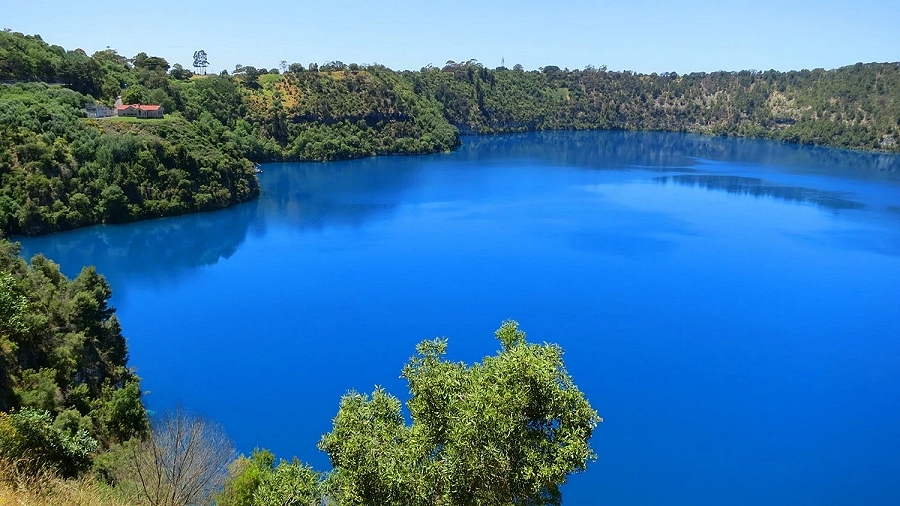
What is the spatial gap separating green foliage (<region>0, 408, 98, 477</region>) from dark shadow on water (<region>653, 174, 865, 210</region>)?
72880 mm

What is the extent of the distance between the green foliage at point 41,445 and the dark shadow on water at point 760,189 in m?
72.9

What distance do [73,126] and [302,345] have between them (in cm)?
3456

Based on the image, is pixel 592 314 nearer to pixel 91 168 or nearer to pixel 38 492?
pixel 38 492

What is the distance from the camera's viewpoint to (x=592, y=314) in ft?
113

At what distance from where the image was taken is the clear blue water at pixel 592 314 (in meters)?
23.3

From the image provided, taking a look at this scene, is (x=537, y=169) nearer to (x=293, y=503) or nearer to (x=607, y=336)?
(x=607, y=336)

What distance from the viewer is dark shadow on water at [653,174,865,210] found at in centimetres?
6869

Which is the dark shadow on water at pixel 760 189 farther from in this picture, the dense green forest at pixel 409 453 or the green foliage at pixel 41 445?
the green foliage at pixel 41 445

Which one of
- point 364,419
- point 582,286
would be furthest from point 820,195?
point 364,419

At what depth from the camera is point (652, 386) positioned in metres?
27.2

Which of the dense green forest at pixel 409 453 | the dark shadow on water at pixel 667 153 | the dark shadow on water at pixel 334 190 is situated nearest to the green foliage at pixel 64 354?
the dense green forest at pixel 409 453

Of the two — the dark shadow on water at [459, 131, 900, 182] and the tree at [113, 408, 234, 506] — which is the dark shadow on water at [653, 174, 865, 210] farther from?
the tree at [113, 408, 234, 506]

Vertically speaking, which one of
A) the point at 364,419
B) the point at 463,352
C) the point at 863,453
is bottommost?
the point at 863,453

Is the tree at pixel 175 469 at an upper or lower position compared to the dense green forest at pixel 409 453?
lower
